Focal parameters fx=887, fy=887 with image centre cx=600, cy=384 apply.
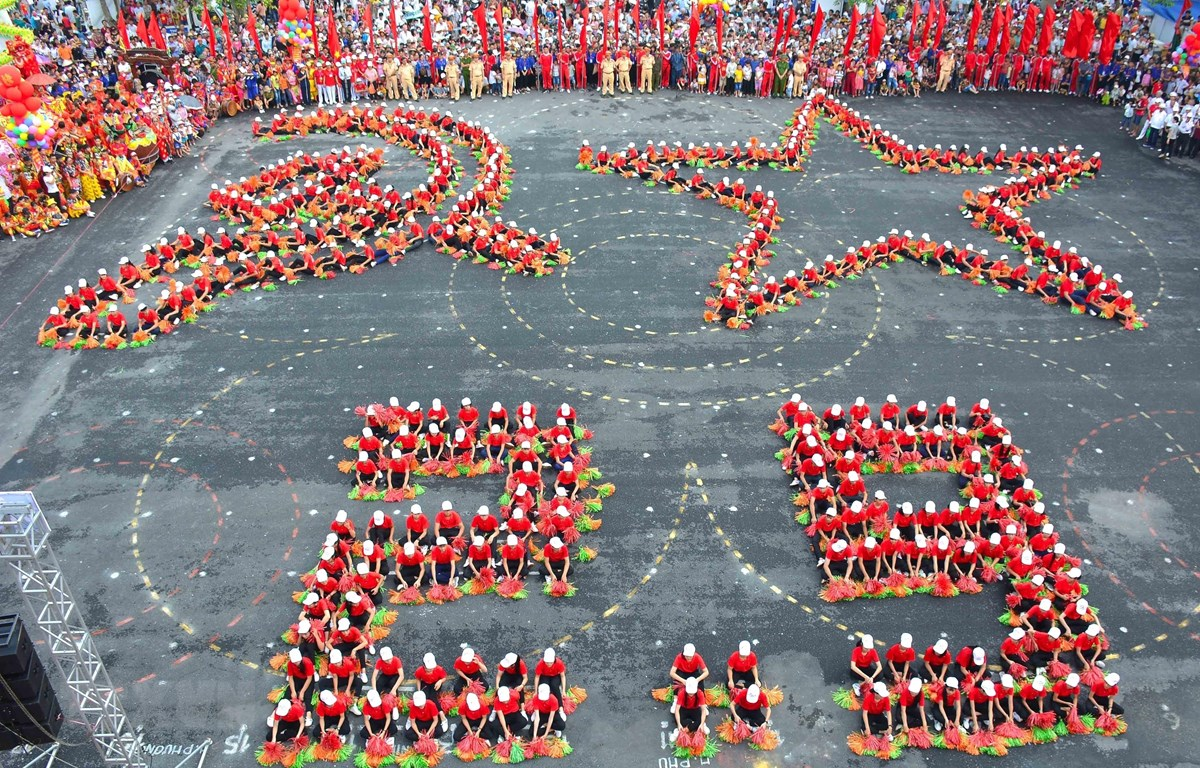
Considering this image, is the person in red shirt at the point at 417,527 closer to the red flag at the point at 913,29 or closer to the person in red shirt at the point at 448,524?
the person in red shirt at the point at 448,524

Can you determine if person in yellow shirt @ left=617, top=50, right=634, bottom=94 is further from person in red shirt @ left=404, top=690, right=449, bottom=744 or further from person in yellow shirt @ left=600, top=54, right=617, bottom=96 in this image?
person in red shirt @ left=404, top=690, right=449, bottom=744

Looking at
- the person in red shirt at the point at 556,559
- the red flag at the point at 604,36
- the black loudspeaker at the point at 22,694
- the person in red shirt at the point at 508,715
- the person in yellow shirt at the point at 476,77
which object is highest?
the red flag at the point at 604,36

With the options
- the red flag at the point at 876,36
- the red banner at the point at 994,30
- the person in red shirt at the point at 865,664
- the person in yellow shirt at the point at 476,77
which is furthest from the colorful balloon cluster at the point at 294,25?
the person in red shirt at the point at 865,664

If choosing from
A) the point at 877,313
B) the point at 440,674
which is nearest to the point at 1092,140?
the point at 877,313

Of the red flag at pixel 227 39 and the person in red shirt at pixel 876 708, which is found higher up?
the red flag at pixel 227 39

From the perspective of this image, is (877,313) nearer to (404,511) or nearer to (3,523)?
(404,511)

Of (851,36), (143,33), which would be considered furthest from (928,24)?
(143,33)
